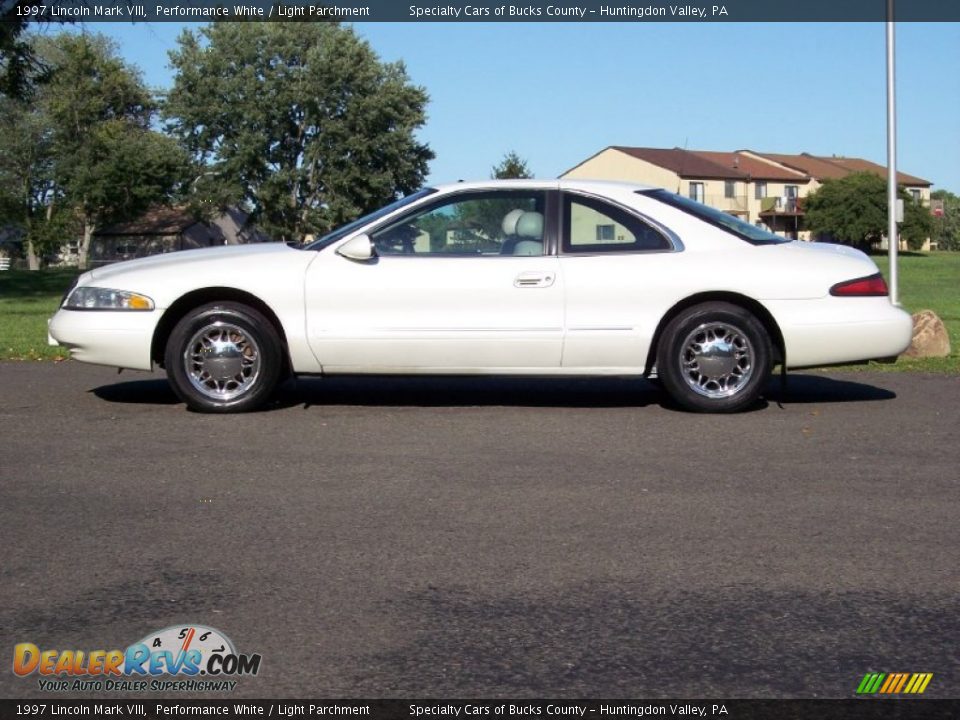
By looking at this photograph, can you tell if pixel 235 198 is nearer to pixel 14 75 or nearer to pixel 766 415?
pixel 14 75

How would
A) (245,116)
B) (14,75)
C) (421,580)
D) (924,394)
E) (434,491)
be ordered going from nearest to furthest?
(421,580) < (434,491) < (924,394) < (14,75) < (245,116)

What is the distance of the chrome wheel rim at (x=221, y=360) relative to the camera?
802 cm

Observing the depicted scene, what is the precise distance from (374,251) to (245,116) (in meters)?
51.7

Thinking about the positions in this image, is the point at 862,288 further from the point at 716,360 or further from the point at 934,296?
the point at 934,296

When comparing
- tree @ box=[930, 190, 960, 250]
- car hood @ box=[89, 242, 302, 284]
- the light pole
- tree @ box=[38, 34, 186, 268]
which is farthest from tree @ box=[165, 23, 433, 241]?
tree @ box=[930, 190, 960, 250]

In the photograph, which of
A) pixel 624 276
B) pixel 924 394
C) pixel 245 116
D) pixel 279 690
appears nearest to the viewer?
pixel 279 690

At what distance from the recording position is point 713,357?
316 inches

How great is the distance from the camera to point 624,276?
317 inches

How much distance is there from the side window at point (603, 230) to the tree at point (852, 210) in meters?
68.4

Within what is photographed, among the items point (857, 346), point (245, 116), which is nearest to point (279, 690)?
point (857, 346)

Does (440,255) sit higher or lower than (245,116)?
lower

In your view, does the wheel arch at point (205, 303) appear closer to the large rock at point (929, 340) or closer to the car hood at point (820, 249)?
the car hood at point (820, 249)

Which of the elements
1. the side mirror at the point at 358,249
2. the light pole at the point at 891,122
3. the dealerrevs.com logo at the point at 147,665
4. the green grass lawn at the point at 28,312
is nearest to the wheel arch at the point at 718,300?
the side mirror at the point at 358,249

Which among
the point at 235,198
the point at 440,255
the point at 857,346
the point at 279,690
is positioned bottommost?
the point at 279,690
